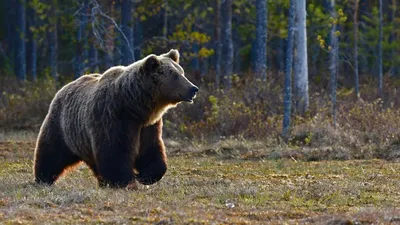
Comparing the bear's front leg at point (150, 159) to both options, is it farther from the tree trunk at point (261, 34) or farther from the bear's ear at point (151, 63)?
the tree trunk at point (261, 34)

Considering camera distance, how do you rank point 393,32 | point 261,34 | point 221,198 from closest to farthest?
point 221,198 → point 261,34 → point 393,32

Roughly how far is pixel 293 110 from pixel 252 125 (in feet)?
5.71

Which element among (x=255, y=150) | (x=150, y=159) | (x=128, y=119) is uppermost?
(x=128, y=119)

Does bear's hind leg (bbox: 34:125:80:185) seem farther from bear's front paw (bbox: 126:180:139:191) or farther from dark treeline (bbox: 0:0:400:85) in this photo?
dark treeline (bbox: 0:0:400:85)

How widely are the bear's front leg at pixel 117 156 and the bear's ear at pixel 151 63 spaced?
0.75 m

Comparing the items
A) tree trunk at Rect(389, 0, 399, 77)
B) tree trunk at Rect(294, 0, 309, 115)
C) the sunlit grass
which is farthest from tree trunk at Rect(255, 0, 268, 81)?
the sunlit grass

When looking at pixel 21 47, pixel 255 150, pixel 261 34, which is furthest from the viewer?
pixel 21 47

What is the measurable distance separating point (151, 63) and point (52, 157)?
1920 mm

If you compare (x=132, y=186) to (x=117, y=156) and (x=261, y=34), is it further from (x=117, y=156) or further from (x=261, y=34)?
(x=261, y=34)

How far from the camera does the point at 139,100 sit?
33.4ft

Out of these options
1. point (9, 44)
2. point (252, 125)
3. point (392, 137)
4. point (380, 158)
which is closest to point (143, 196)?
point (380, 158)

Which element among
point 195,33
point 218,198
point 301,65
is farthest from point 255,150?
point 195,33

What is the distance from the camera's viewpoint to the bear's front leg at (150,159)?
10.2 metres

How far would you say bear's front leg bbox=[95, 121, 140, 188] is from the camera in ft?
32.6
